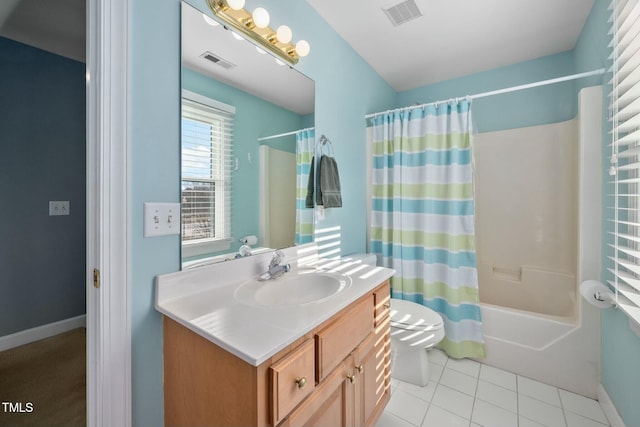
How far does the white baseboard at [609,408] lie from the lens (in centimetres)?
130

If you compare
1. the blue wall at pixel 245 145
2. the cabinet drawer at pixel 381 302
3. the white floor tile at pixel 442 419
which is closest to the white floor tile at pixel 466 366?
the white floor tile at pixel 442 419

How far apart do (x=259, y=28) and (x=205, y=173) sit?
2.52ft

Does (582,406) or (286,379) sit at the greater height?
(286,379)

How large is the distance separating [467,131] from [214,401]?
2.12 meters

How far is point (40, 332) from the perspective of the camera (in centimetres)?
213

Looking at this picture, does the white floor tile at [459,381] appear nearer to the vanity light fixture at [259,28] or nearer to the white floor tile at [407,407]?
the white floor tile at [407,407]

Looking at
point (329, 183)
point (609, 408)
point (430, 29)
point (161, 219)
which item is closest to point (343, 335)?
point (161, 219)

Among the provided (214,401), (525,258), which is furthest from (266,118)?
(525,258)

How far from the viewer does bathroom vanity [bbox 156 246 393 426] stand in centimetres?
67

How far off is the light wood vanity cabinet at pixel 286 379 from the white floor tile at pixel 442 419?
1.39 feet

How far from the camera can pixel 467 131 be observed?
189 centimetres

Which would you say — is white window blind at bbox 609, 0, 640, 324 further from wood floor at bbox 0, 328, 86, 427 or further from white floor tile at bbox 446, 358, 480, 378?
wood floor at bbox 0, 328, 86, 427

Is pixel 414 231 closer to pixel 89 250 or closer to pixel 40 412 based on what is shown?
pixel 89 250

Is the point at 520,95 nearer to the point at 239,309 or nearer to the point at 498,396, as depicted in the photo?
the point at 498,396
